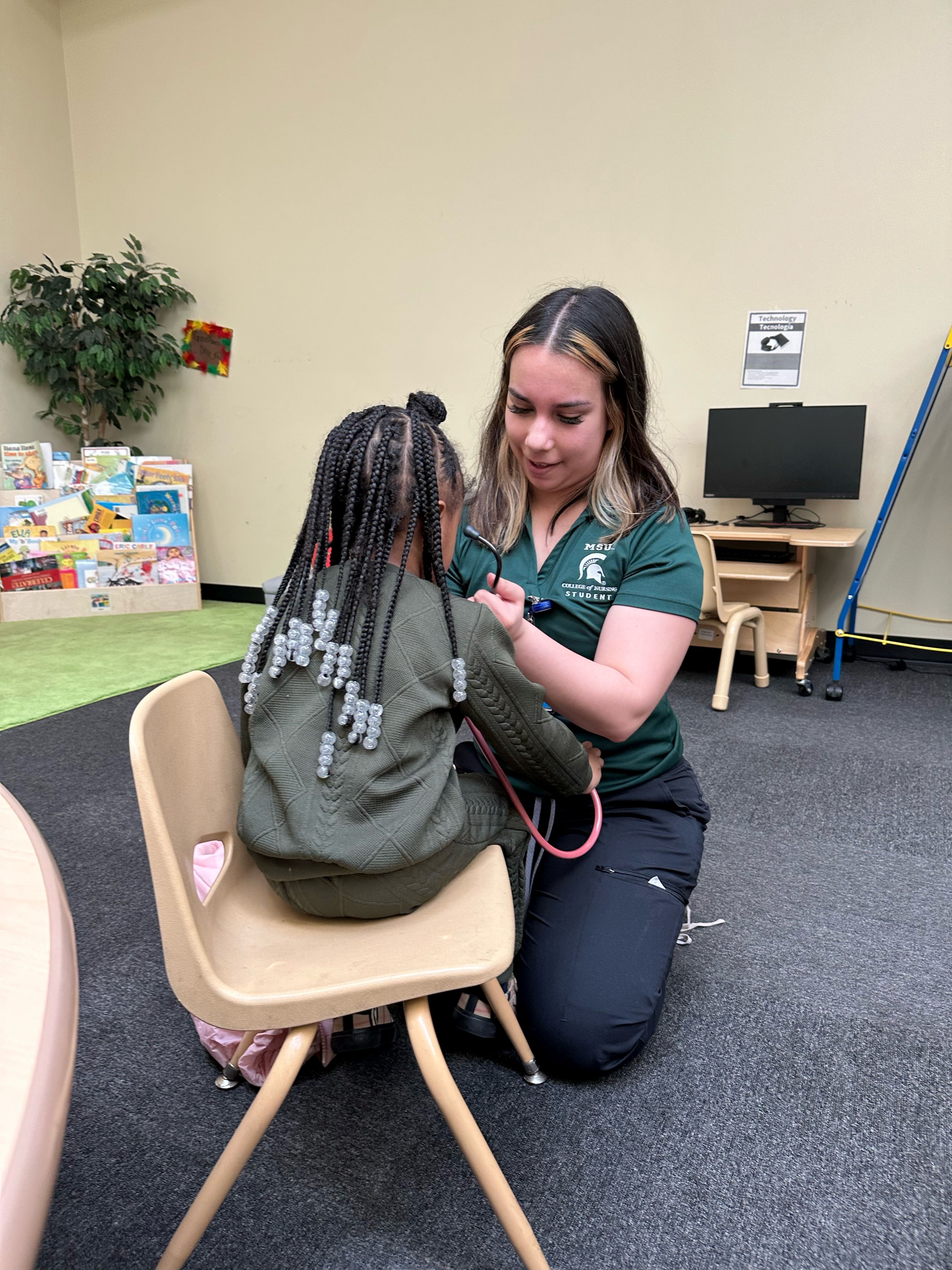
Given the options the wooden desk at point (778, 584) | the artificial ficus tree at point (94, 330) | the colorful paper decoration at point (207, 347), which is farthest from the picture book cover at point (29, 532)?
the wooden desk at point (778, 584)

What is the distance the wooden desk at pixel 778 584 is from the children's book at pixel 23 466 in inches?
132

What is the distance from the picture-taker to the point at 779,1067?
1.17m

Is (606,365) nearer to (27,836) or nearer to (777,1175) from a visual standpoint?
(27,836)

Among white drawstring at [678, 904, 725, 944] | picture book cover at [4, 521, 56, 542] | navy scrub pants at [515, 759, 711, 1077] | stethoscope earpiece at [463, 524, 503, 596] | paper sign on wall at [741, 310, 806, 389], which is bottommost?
white drawstring at [678, 904, 725, 944]

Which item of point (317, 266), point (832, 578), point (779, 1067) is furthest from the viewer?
point (317, 266)

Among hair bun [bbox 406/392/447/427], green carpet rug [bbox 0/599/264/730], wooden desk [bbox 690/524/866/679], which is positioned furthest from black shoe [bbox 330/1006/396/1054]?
wooden desk [bbox 690/524/866/679]

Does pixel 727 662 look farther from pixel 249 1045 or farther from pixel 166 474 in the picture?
pixel 166 474

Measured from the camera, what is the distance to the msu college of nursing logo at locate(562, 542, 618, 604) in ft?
3.96

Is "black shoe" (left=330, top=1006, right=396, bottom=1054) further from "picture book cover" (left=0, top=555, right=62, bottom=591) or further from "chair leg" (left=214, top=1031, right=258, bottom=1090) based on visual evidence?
"picture book cover" (left=0, top=555, right=62, bottom=591)

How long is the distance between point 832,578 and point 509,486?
8.71 ft

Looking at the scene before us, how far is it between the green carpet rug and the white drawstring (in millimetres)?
1686

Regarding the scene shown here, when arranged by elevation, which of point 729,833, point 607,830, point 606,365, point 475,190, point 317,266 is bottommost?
point 729,833

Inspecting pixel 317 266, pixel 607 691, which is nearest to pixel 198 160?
pixel 317 266

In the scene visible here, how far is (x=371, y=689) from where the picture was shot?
86 cm
